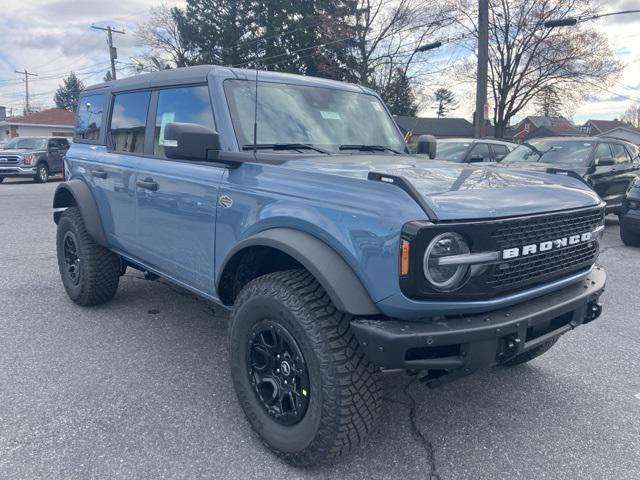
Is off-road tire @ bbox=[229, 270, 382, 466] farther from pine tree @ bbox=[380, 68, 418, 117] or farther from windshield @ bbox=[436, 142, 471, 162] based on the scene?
pine tree @ bbox=[380, 68, 418, 117]

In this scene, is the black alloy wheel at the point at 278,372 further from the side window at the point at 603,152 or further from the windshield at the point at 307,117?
the side window at the point at 603,152

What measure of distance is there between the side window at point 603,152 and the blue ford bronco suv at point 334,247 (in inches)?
292

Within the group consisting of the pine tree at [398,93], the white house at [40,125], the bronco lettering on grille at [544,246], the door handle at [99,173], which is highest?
the pine tree at [398,93]

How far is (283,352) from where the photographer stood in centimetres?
253

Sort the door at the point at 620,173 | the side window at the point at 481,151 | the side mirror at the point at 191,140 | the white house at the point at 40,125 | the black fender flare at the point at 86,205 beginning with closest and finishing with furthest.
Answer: the side mirror at the point at 191,140
the black fender flare at the point at 86,205
the door at the point at 620,173
the side window at the point at 481,151
the white house at the point at 40,125

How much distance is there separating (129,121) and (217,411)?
2418 mm

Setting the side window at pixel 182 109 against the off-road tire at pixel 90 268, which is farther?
the off-road tire at pixel 90 268

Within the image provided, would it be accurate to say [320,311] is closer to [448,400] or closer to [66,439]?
[448,400]

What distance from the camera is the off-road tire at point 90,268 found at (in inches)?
175

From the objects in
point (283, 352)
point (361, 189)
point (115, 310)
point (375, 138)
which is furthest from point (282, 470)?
point (115, 310)

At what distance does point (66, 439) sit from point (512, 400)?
8.24ft

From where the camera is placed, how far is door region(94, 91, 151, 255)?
154 inches

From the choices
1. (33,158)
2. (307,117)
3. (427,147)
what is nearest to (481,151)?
(427,147)

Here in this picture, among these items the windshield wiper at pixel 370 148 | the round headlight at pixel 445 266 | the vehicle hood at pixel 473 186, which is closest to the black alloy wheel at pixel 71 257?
the windshield wiper at pixel 370 148
